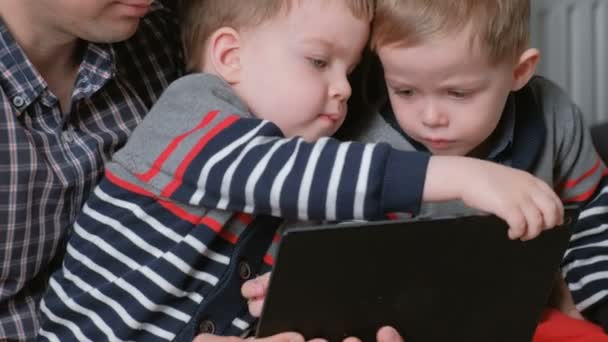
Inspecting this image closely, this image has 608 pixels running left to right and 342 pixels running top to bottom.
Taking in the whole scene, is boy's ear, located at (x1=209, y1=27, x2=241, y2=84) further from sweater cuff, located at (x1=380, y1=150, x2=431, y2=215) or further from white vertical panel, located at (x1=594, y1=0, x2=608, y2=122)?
white vertical panel, located at (x1=594, y1=0, x2=608, y2=122)

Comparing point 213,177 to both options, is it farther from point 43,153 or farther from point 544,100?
point 544,100

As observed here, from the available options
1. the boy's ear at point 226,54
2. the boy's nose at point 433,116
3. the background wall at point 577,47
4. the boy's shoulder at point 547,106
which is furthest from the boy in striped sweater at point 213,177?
the background wall at point 577,47

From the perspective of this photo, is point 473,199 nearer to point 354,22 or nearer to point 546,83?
point 354,22

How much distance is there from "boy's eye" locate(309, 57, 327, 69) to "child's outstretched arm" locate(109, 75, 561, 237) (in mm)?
101

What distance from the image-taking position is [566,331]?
4.09 ft

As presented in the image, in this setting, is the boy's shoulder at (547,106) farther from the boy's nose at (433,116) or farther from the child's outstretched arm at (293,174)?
the child's outstretched arm at (293,174)

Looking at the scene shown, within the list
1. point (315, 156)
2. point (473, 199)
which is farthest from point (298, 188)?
point (473, 199)

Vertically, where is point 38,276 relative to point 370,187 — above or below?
below

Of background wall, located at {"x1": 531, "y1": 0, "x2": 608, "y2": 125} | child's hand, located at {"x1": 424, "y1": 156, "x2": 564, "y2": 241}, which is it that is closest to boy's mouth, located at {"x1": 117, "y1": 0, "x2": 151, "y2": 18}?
child's hand, located at {"x1": 424, "y1": 156, "x2": 564, "y2": 241}

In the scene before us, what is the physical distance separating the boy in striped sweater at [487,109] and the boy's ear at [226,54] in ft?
0.54

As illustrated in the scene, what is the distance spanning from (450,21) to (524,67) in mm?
143

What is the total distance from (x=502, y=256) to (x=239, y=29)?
411mm

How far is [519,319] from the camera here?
1.08 metres

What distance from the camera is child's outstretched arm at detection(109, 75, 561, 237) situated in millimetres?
933
